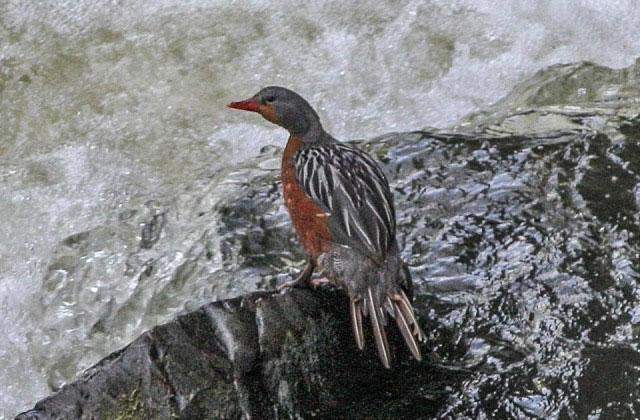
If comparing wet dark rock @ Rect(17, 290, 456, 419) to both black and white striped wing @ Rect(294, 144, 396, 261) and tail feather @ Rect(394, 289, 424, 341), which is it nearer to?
tail feather @ Rect(394, 289, 424, 341)

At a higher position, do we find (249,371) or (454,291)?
(249,371)

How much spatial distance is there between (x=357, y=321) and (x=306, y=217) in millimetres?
733

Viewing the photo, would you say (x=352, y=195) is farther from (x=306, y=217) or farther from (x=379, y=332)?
(x=379, y=332)

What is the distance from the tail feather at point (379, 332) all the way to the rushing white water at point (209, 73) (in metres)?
2.98

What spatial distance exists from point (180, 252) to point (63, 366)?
0.89 meters

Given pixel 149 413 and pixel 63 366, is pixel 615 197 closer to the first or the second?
pixel 149 413

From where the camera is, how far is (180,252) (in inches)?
234

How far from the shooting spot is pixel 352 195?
4828mm

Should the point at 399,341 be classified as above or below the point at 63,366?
above

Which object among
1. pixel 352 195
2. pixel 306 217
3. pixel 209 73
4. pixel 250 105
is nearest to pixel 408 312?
pixel 352 195

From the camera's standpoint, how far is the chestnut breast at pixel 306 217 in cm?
482

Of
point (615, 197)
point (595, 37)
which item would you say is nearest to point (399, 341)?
point (615, 197)

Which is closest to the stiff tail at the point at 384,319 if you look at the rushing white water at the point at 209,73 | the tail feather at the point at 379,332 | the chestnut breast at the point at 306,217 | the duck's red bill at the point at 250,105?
the tail feather at the point at 379,332

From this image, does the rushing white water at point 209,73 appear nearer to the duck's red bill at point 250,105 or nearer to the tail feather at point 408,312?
the duck's red bill at point 250,105
